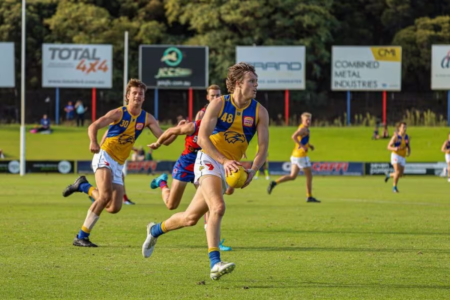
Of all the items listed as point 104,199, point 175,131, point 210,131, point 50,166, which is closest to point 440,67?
point 50,166

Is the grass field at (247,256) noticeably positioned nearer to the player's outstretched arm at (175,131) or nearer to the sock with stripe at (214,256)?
the sock with stripe at (214,256)

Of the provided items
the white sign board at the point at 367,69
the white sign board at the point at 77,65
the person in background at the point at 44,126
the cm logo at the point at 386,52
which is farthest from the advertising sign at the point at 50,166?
the cm logo at the point at 386,52

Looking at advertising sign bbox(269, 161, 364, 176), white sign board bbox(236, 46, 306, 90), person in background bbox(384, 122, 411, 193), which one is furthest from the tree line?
person in background bbox(384, 122, 411, 193)

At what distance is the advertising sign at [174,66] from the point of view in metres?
58.3

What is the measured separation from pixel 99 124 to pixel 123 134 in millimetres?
584

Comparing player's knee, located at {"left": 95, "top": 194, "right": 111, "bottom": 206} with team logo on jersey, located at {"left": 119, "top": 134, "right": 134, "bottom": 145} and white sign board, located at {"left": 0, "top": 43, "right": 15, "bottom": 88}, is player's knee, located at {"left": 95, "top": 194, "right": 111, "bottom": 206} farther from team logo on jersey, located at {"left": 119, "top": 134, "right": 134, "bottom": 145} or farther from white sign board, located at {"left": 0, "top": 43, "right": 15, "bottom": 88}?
white sign board, located at {"left": 0, "top": 43, "right": 15, "bottom": 88}

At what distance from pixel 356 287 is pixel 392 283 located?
503 millimetres

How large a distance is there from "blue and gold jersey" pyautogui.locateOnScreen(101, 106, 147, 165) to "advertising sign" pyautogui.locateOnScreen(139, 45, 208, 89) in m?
44.5

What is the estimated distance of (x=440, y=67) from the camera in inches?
2395

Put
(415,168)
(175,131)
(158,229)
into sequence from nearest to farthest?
(158,229) < (175,131) < (415,168)

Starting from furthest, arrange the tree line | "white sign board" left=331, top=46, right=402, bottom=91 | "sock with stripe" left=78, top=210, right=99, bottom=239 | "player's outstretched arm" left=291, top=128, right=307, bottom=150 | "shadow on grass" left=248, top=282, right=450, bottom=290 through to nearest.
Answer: the tree line, "white sign board" left=331, top=46, right=402, bottom=91, "player's outstretched arm" left=291, top=128, right=307, bottom=150, "sock with stripe" left=78, top=210, right=99, bottom=239, "shadow on grass" left=248, top=282, right=450, bottom=290

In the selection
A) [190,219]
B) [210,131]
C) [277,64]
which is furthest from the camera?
[277,64]

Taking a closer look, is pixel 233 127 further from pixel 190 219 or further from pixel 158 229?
pixel 158 229

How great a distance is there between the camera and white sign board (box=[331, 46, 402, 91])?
197ft
